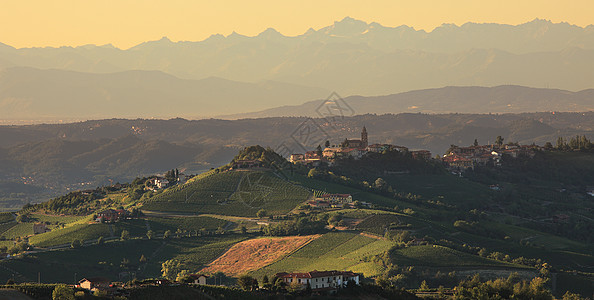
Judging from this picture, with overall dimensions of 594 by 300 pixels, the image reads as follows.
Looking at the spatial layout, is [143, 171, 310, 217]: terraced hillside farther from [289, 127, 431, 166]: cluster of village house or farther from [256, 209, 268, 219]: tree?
[289, 127, 431, 166]: cluster of village house

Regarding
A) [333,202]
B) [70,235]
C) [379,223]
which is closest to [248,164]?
[333,202]

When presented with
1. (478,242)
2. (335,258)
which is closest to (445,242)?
(478,242)

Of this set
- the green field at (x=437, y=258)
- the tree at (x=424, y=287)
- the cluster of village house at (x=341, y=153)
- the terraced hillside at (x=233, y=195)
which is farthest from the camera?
the cluster of village house at (x=341, y=153)

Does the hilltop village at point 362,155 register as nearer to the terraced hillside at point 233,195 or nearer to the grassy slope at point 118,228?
the terraced hillside at point 233,195

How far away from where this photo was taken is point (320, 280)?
261 feet

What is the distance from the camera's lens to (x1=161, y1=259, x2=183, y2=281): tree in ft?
346

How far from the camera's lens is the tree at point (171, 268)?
105562 millimetres

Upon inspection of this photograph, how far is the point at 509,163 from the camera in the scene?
196 metres

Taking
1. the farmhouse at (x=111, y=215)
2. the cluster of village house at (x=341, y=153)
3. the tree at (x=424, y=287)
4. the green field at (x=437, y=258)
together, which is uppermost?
the cluster of village house at (x=341, y=153)

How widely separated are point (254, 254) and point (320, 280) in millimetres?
33831

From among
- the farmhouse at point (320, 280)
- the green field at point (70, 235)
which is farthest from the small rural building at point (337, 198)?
the farmhouse at point (320, 280)

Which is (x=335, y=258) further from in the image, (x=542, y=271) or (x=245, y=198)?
(x=245, y=198)

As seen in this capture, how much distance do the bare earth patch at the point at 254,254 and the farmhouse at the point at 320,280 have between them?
2446 centimetres

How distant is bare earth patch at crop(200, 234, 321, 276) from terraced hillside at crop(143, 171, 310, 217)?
16158mm
